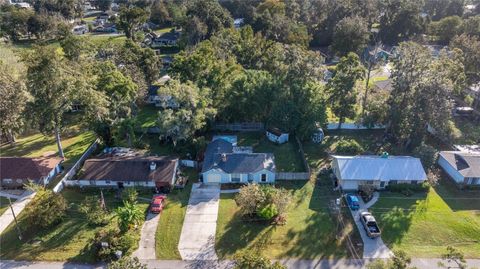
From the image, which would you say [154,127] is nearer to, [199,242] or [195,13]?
[199,242]

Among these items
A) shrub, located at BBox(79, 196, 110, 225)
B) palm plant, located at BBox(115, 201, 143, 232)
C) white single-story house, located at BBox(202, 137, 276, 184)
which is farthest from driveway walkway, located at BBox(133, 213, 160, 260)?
white single-story house, located at BBox(202, 137, 276, 184)

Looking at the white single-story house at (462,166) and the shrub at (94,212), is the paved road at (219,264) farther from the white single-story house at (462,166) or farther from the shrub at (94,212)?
the white single-story house at (462,166)

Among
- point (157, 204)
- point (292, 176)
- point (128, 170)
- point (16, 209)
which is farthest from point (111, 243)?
point (292, 176)

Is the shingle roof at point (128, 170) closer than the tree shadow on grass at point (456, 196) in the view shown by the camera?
No


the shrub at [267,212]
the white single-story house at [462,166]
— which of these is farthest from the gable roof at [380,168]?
the shrub at [267,212]

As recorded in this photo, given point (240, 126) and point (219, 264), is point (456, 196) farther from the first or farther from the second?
point (240, 126)

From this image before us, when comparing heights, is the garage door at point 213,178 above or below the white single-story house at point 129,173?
below
